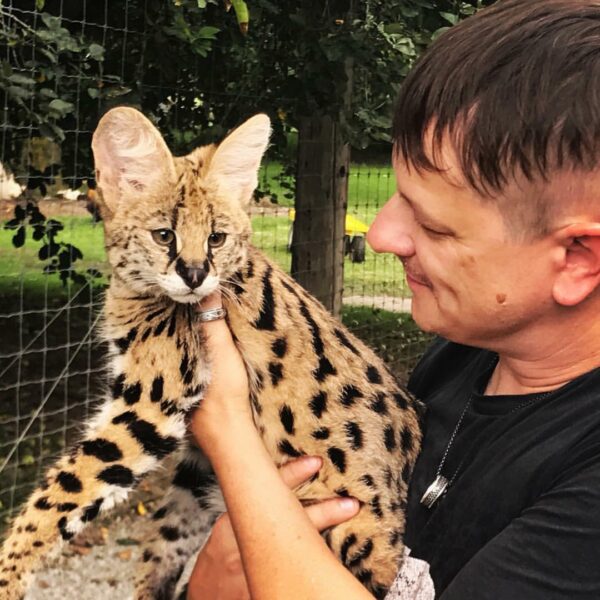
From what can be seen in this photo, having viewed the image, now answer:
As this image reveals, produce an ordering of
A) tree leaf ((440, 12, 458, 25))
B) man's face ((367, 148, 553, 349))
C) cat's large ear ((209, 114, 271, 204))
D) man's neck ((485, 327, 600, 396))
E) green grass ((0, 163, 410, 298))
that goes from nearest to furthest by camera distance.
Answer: man's face ((367, 148, 553, 349)) < man's neck ((485, 327, 600, 396)) < cat's large ear ((209, 114, 271, 204)) < tree leaf ((440, 12, 458, 25)) < green grass ((0, 163, 410, 298))

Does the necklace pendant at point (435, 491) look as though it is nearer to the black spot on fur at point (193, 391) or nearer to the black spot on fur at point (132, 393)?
the black spot on fur at point (193, 391)

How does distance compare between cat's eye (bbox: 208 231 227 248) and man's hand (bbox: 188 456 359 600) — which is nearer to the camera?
man's hand (bbox: 188 456 359 600)

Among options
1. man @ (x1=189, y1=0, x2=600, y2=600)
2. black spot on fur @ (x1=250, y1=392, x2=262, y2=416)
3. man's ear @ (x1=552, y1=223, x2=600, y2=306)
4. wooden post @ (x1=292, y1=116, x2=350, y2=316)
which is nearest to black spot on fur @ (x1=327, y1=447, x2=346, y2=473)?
black spot on fur @ (x1=250, y1=392, x2=262, y2=416)

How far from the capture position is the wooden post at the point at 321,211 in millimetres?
4965

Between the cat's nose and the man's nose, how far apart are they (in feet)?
2.60

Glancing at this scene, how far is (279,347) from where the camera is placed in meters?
2.31

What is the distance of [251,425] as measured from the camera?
1926 mm

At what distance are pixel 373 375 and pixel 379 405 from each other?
0.39ft

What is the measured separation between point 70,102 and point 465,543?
2786 millimetres

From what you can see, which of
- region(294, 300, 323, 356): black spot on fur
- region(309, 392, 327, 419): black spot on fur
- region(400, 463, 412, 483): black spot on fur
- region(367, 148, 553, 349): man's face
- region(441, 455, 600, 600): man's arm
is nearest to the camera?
region(441, 455, 600, 600): man's arm

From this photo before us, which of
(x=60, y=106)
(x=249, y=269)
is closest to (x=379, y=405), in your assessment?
(x=249, y=269)

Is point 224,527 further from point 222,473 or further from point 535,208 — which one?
point 535,208

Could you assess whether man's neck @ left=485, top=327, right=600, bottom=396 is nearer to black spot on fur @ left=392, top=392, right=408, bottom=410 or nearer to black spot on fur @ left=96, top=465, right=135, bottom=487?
black spot on fur @ left=392, top=392, right=408, bottom=410

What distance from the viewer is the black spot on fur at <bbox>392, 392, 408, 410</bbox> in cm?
216
